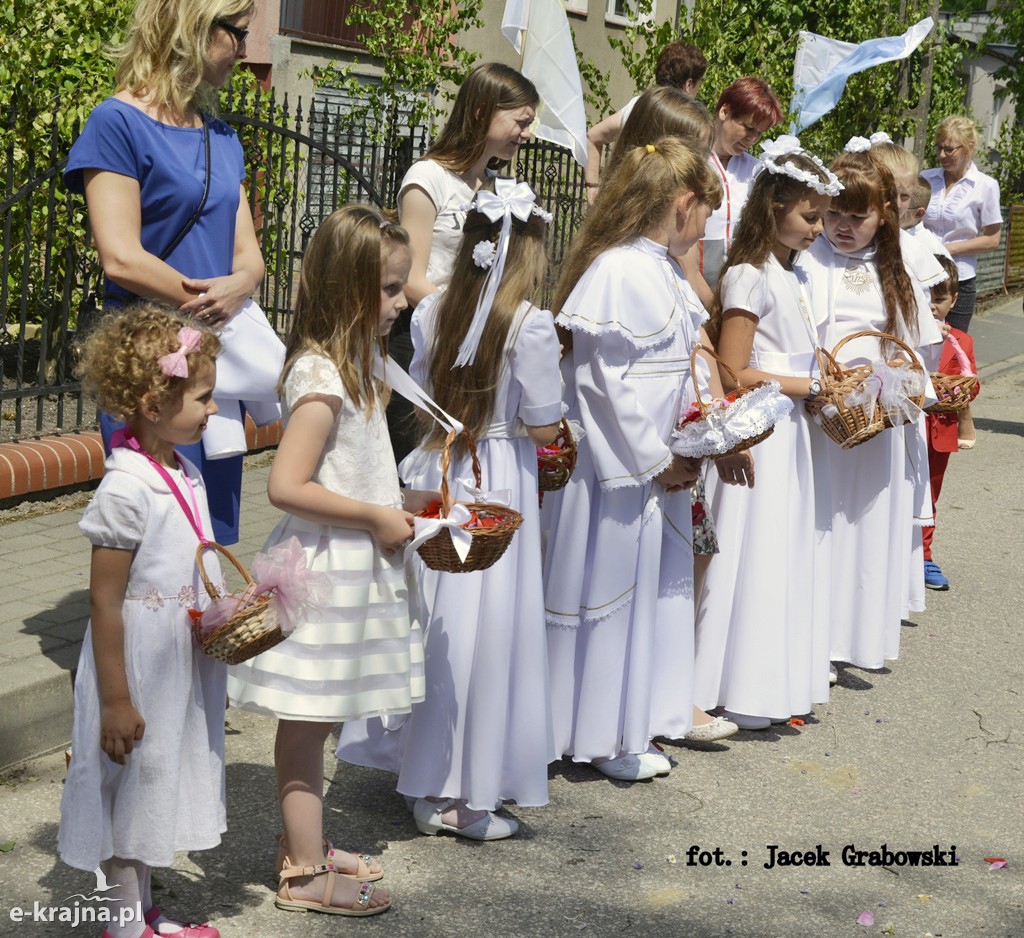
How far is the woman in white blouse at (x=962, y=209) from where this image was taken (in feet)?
30.2

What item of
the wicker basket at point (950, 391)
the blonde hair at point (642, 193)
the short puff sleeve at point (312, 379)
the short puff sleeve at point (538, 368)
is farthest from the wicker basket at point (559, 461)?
the wicker basket at point (950, 391)

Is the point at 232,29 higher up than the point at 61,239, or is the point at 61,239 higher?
the point at 232,29

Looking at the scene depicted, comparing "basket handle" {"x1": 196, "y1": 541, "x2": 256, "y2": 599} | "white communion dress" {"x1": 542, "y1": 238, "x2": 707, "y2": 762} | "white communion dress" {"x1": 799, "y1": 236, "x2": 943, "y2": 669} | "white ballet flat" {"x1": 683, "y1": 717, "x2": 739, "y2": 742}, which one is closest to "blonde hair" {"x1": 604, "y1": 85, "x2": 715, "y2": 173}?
"white communion dress" {"x1": 542, "y1": 238, "x2": 707, "y2": 762}

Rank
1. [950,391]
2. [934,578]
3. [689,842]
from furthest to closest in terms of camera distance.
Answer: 1. [934,578]
2. [950,391]
3. [689,842]

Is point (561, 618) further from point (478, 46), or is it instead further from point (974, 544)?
point (478, 46)

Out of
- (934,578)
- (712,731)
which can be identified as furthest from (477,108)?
(934,578)

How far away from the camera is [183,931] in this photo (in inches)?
124

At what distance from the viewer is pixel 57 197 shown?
303 inches

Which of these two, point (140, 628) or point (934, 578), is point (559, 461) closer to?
point (140, 628)

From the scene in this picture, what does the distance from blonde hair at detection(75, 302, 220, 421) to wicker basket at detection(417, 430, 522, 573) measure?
683mm

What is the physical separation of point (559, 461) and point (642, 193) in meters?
0.88

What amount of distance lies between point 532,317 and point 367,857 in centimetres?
145

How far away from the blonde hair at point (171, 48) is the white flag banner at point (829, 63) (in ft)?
17.3

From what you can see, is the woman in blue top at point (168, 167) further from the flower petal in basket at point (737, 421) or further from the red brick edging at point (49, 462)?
the red brick edging at point (49, 462)
